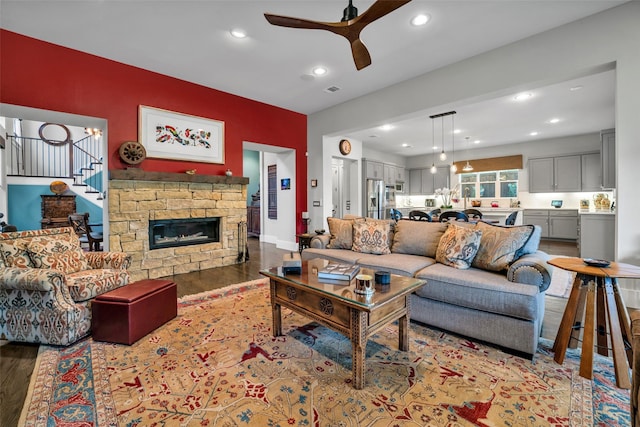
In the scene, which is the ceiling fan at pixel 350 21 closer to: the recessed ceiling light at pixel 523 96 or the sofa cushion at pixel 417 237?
the sofa cushion at pixel 417 237

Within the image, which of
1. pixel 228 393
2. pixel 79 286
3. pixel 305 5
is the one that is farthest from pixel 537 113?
pixel 79 286

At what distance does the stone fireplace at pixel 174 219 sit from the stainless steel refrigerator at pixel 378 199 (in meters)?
3.99

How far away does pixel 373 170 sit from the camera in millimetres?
8195

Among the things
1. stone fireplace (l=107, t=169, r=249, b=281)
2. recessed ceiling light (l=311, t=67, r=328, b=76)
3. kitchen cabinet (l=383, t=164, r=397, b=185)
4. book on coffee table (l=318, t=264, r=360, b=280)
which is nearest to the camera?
book on coffee table (l=318, t=264, r=360, b=280)

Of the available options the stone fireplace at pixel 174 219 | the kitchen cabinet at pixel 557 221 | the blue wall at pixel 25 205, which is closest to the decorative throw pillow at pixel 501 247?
Answer: the stone fireplace at pixel 174 219

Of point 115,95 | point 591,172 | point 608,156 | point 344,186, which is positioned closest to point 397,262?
point 115,95

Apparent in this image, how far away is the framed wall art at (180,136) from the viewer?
13.5 feet

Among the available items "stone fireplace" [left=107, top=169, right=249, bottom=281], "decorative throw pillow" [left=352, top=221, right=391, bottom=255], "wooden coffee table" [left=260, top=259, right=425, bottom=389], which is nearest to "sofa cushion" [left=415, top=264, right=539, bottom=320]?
"wooden coffee table" [left=260, top=259, right=425, bottom=389]

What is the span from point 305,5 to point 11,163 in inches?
326

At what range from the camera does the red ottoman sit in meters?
2.14

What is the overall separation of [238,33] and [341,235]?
2.69m

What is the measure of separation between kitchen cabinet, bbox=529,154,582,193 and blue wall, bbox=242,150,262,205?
26.8ft

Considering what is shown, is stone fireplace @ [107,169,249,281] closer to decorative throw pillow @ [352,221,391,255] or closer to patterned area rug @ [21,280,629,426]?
patterned area rug @ [21,280,629,426]

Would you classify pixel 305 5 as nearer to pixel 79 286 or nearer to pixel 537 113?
pixel 79 286
